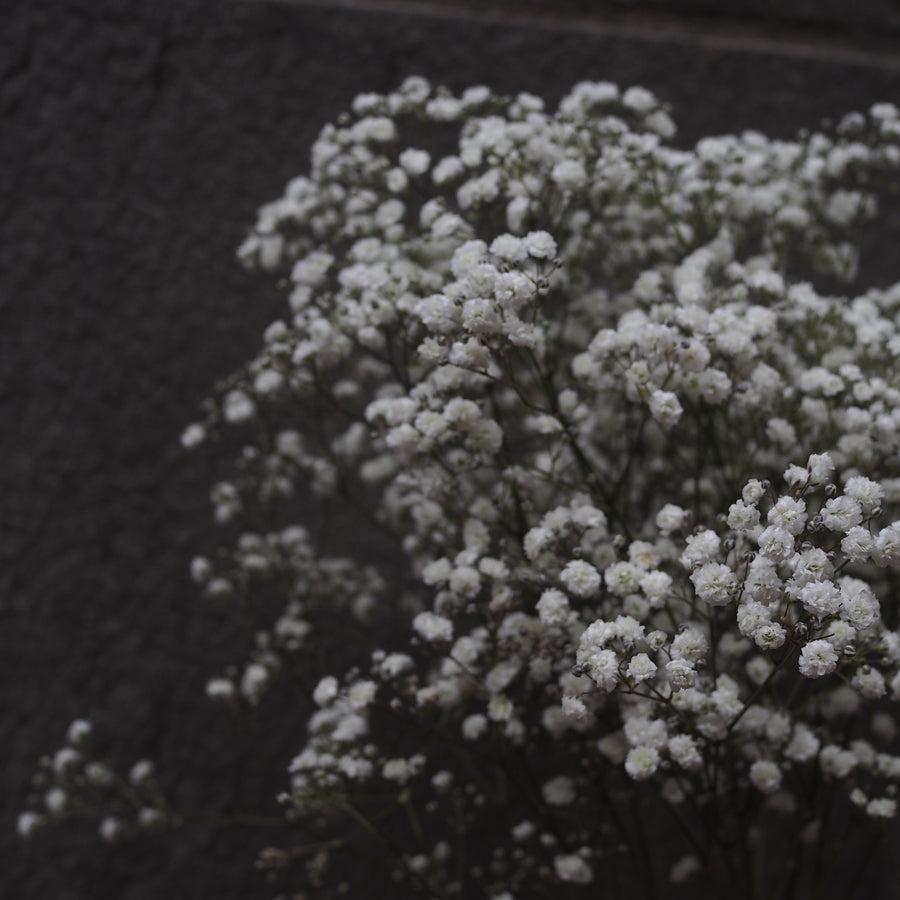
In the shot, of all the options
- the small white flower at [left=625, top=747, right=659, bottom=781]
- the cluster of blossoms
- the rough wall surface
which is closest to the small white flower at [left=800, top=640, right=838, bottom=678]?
the small white flower at [left=625, top=747, right=659, bottom=781]

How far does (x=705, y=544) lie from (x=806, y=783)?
0.36 metres


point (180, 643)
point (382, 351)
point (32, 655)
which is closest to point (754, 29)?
point (382, 351)

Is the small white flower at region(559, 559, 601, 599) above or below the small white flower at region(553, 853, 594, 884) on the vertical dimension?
above

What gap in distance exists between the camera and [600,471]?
1.04m

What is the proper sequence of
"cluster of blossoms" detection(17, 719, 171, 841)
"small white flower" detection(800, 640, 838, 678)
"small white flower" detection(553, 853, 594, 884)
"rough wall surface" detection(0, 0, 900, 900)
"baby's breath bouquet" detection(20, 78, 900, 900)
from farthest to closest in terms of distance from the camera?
"rough wall surface" detection(0, 0, 900, 900) → "cluster of blossoms" detection(17, 719, 171, 841) → "small white flower" detection(553, 853, 594, 884) → "baby's breath bouquet" detection(20, 78, 900, 900) → "small white flower" detection(800, 640, 838, 678)

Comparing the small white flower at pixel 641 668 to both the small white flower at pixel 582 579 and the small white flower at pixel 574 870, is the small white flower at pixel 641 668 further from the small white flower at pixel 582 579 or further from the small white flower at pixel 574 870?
the small white flower at pixel 574 870

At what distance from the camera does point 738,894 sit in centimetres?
91

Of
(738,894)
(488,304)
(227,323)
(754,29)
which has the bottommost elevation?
(738,894)

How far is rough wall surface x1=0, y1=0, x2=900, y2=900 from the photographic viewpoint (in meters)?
1.29

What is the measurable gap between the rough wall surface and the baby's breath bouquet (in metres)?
0.15

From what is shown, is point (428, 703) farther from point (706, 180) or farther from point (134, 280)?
point (134, 280)

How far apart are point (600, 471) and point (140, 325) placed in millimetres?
631

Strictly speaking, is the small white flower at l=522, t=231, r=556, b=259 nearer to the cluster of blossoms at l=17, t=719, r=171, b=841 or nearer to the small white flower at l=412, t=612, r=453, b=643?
the small white flower at l=412, t=612, r=453, b=643

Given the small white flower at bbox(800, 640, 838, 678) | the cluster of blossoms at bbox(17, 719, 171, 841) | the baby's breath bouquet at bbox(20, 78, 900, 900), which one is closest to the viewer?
the small white flower at bbox(800, 640, 838, 678)
